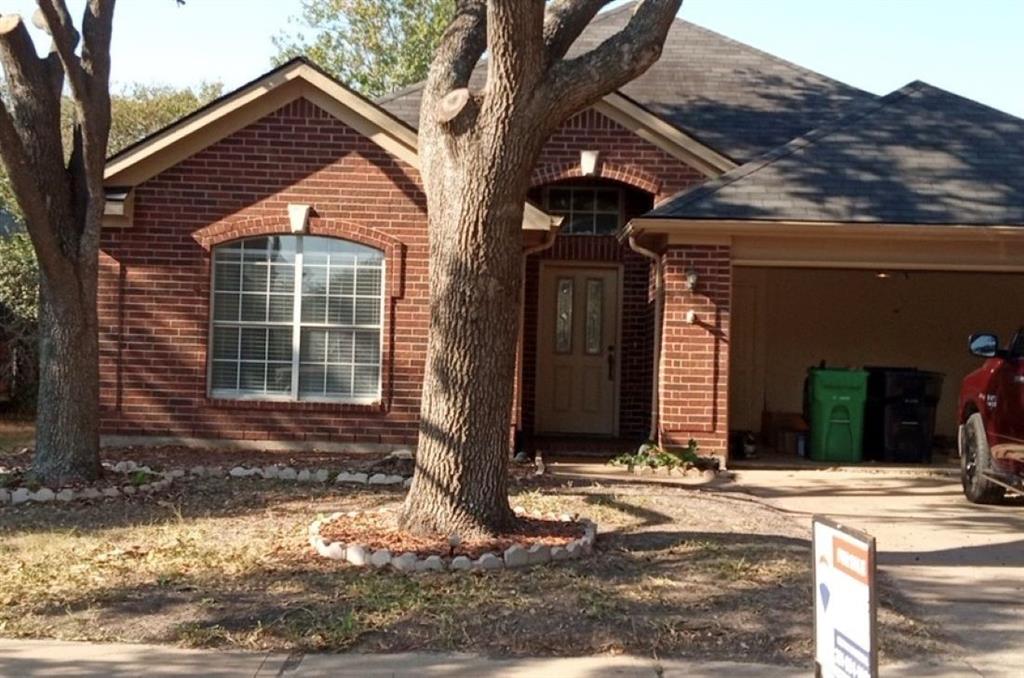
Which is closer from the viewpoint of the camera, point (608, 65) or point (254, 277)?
point (608, 65)

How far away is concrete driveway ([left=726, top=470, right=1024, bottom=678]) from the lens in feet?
22.2

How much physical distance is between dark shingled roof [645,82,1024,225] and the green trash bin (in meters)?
2.47

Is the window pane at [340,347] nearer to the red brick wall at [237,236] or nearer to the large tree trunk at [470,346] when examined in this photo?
the red brick wall at [237,236]

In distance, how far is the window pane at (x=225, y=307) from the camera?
13570 millimetres

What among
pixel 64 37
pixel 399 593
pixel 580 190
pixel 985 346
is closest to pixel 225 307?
pixel 64 37

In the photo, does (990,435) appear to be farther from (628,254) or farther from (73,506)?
(73,506)

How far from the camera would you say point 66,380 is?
1002 cm

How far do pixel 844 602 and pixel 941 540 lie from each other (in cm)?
599

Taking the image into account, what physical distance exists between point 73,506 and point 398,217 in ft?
16.7

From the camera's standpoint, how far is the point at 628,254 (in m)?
15.6

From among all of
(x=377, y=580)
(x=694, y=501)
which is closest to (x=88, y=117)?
(x=377, y=580)

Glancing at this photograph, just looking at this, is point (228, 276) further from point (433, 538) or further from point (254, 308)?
point (433, 538)

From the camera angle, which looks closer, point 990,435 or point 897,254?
point 990,435

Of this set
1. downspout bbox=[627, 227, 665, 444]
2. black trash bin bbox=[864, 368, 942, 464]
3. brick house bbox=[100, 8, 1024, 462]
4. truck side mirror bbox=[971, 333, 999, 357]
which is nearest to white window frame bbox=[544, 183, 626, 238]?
downspout bbox=[627, 227, 665, 444]
